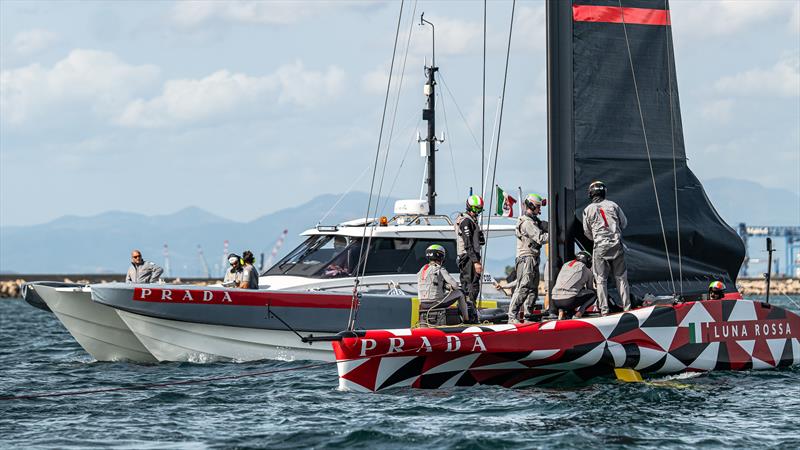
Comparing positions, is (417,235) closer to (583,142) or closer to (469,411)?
(583,142)

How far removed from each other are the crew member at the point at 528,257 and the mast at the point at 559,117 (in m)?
0.20

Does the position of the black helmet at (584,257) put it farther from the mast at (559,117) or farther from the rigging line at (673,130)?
the rigging line at (673,130)

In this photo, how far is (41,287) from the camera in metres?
18.6

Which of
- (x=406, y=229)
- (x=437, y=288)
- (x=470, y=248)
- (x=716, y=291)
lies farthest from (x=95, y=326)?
(x=716, y=291)

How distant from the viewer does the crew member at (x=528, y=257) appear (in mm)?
14023

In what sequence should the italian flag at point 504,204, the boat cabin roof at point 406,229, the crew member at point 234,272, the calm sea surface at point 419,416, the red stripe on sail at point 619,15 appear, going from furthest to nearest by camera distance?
the italian flag at point 504,204 → the boat cabin roof at point 406,229 → the crew member at point 234,272 → the red stripe on sail at point 619,15 → the calm sea surface at point 419,416

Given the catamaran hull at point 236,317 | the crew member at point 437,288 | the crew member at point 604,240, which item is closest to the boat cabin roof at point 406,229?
the catamaran hull at point 236,317

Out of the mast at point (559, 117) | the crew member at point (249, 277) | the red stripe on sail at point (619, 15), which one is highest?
the red stripe on sail at point (619, 15)

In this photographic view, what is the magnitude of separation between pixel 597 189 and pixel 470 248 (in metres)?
2.01

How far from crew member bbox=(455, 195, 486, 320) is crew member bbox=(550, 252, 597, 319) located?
143 centimetres

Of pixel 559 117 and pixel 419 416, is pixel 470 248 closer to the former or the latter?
pixel 559 117

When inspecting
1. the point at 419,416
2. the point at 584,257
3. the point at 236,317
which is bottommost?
the point at 419,416

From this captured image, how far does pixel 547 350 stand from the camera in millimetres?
12492

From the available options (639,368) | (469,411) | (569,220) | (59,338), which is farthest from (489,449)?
(59,338)
